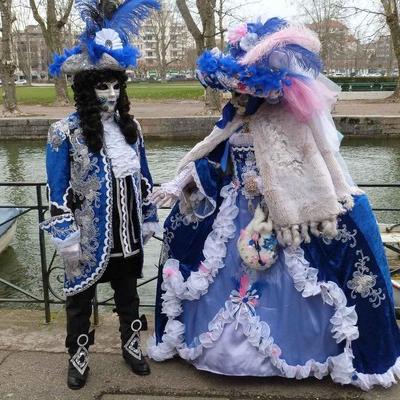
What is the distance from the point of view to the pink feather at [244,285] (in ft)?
9.02

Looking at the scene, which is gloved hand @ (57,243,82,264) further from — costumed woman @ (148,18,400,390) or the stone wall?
the stone wall

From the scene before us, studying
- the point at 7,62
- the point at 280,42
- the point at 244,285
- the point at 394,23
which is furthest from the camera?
the point at 394,23

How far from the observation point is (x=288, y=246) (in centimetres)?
269

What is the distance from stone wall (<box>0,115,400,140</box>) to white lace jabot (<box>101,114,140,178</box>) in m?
11.8

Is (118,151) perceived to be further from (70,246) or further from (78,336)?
(78,336)

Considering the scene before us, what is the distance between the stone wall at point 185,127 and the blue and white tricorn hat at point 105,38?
11.7 m

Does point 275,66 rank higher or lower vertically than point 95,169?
higher

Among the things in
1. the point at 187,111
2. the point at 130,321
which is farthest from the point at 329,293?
the point at 187,111

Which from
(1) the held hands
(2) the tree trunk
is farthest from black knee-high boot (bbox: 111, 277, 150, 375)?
(2) the tree trunk

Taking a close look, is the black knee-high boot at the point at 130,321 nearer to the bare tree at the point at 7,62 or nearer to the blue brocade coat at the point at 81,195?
the blue brocade coat at the point at 81,195

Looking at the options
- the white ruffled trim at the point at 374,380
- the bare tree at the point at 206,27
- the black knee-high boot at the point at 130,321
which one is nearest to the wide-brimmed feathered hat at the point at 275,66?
the black knee-high boot at the point at 130,321

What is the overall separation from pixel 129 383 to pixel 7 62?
56.6 ft

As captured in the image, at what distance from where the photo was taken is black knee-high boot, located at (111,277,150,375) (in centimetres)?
290

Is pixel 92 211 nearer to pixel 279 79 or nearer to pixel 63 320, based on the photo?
pixel 279 79
